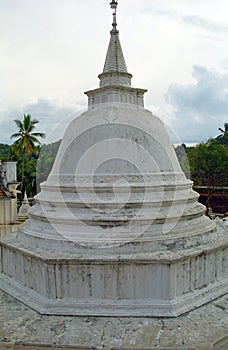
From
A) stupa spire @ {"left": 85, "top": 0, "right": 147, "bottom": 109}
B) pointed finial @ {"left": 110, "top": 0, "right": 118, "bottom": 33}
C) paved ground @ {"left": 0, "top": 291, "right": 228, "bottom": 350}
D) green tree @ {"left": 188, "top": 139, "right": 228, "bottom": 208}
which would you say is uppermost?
pointed finial @ {"left": 110, "top": 0, "right": 118, "bottom": 33}

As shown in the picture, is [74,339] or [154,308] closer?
[74,339]

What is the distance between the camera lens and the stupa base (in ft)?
23.7

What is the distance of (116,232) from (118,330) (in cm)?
214

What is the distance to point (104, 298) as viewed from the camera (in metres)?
7.38

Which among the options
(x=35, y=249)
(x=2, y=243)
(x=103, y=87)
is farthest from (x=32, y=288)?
(x=103, y=87)

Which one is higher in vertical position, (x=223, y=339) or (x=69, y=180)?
(x=69, y=180)

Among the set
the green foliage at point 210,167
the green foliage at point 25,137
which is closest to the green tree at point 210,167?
the green foliage at point 210,167

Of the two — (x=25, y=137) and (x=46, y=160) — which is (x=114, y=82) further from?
(x=25, y=137)

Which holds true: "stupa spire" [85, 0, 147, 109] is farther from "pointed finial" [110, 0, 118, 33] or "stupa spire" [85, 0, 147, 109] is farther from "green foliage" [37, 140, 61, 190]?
"green foliage" [37, 140, 61, 190]

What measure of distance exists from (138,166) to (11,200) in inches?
385

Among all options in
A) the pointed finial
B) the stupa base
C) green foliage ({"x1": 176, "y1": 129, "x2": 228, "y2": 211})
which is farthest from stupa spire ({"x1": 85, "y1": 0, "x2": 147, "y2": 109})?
green foliage ({"x1": 176, "y1": 129, "x2": 228, "y2": 211})

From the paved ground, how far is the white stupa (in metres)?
0.26

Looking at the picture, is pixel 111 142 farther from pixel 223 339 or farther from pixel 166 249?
pixel 223 339

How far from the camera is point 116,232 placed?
7770mm
